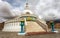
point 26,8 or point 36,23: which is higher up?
point 26,8

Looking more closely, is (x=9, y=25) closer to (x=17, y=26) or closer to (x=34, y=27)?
(x=17, y=26)

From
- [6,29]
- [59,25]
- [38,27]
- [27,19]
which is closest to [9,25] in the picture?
[6,29]

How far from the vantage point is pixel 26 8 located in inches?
1404

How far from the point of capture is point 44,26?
3133 cm

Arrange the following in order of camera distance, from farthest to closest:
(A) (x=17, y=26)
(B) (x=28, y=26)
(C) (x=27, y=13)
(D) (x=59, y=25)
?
1. (D) (x=59, y=25)
2. (C) (x=27, y=13)
3. (A) (x=17, y=26)
4. (B) (x=28, y=26)

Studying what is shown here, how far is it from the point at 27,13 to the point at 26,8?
1.91 meters

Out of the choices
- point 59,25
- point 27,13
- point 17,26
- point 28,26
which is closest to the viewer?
point 28,26

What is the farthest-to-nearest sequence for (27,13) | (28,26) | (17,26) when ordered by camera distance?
(27,13) → (17,26) → (28,26)

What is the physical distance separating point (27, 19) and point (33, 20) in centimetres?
149

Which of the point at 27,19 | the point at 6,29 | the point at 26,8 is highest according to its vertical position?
the point at 26,8

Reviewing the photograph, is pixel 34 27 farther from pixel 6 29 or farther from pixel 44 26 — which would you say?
pixel 6 29

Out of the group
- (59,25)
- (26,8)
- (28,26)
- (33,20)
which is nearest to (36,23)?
(33,20)

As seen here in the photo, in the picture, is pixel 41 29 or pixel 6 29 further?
pixel 6 29

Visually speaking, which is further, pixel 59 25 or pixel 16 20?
pixel 59 25
